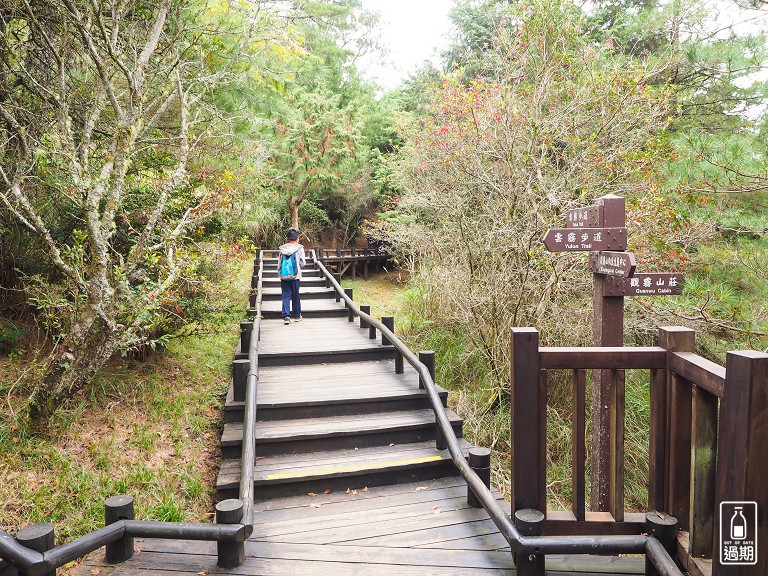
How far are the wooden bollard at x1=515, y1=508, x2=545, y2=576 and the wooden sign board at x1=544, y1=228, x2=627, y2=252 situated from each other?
2.04 m

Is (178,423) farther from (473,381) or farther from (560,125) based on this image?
(560,125)

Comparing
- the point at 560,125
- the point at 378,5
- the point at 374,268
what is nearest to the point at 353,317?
the point at 560,125

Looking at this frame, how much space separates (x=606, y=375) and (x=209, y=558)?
10.6 feet

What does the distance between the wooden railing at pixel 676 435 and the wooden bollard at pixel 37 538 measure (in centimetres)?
255

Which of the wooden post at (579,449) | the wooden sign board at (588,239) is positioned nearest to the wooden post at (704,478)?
the wooden post at (579,449)

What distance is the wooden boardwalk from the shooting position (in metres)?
A: 3.17

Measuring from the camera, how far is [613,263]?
150 inches

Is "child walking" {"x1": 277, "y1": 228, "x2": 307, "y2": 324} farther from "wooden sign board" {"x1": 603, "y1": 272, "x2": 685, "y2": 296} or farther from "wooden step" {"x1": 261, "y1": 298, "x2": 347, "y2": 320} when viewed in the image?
"wooden sign board" {"x1": 603, "y1": 272, "x2": 685, "y2": 296}

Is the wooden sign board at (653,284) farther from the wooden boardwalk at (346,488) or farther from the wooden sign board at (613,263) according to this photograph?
the wooden boardwalk at (346,488)

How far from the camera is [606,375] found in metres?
4.12

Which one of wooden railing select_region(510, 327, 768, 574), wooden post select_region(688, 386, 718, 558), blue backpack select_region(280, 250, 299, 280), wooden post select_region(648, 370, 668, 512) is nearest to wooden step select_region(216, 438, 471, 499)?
wooden railing select_region(510, 327, 768, 574)

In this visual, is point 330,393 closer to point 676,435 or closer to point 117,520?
point 117,520

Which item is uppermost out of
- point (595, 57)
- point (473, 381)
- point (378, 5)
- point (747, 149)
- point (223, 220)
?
point (378, 5)

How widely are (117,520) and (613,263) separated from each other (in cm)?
→ 385
